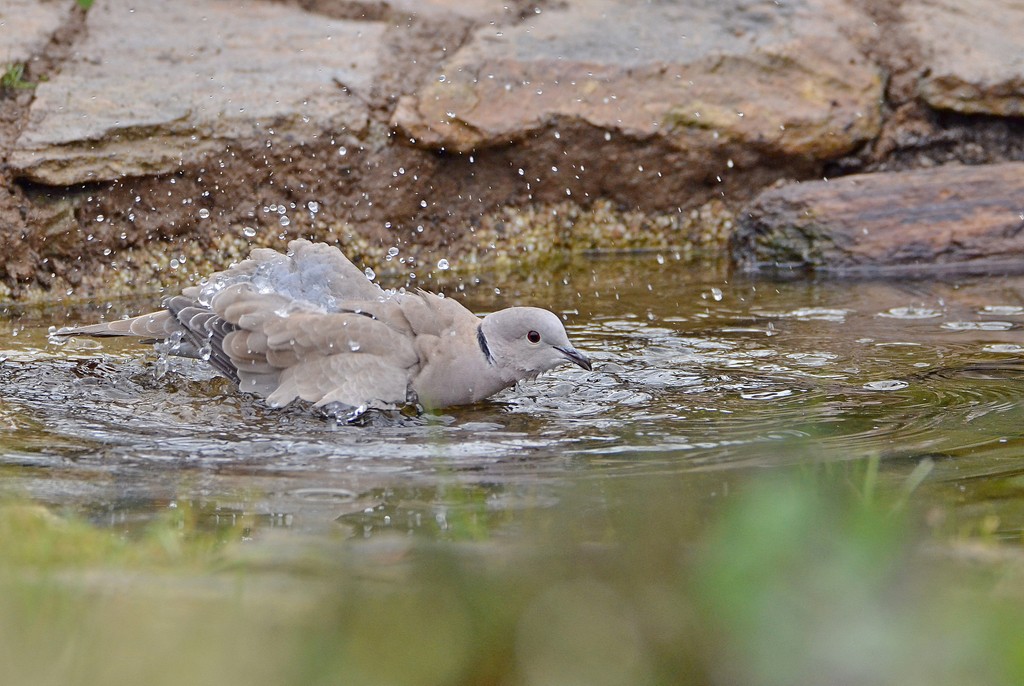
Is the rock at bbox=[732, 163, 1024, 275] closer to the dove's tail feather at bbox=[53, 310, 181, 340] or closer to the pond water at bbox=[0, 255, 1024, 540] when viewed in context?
the pond water at bbox=[0, 255, 1024, 540]

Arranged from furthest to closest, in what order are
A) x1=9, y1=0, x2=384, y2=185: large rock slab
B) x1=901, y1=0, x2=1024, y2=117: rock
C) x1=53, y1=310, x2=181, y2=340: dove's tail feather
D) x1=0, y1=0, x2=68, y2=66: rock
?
x1=901, y1=0, x2=1024, y2=117: rock → x1=0, y1=0, x2=68, y2=66: rock → x1=9, y1=0, x2=384, y2=185: large rock slab → x1=53, y1=310, x2=181, y2=340: dove's tail feather

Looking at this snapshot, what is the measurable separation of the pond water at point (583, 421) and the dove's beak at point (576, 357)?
91 millimetres

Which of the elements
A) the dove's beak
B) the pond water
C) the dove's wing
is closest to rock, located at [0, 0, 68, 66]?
the pond water

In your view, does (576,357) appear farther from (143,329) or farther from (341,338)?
(143,329)

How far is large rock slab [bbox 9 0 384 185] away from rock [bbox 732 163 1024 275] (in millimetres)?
2136

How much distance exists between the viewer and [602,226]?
6.51m

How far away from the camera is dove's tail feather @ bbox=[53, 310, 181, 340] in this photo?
Result: 4180 millimetres

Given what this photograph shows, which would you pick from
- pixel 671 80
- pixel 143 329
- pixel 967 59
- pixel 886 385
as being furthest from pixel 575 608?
pixel 967 59

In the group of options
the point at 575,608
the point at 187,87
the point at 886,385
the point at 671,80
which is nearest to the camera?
the point at 575,608

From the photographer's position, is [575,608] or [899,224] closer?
[575,608]

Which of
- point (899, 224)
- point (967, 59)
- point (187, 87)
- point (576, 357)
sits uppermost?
point (967, 59)

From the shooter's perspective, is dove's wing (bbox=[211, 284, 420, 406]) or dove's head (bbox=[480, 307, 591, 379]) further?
dove's head (bbox=[480, 307, 591, 379])

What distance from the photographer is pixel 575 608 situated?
147 cm

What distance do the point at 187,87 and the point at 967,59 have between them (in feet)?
13.2
